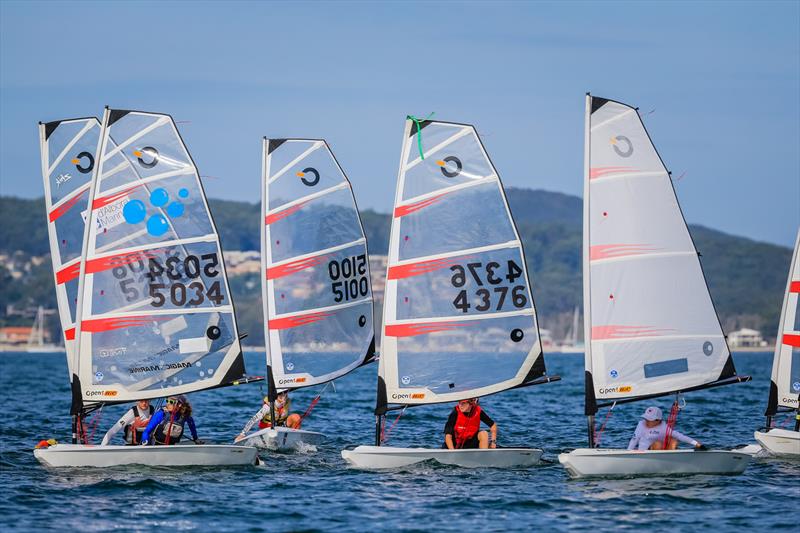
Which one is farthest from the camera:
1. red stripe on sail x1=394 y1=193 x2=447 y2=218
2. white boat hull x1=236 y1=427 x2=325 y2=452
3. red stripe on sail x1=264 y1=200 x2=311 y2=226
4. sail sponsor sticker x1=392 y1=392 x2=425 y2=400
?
red stripe on sail x1=264 y1=200 x2=311 y2=226

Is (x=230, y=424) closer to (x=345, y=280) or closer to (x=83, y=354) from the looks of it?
(x=345, y=280)

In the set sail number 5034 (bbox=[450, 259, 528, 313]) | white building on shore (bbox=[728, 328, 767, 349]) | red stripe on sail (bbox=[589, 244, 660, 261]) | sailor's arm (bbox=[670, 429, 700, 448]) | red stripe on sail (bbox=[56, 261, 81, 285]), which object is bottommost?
sailor's arm (bbox=[670, 429, 700, 448])

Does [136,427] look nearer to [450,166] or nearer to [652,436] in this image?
[450,166]

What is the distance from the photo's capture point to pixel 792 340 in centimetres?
2402

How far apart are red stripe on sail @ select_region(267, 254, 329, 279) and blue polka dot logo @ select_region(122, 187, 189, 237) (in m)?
4.13

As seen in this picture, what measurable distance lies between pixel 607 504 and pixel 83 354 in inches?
370

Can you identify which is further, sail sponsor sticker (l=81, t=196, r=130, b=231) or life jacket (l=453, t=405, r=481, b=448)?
sail sponsor sticker (l=81, t=196, r=130, b=231)

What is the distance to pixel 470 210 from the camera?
22.4 metres

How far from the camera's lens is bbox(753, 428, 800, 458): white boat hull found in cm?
2299

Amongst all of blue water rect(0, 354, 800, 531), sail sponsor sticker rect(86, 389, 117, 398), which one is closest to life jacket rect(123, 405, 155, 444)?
sail sponsor sticker rect(86, 389, 117, 398)

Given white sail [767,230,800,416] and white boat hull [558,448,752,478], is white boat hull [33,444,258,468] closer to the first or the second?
white boat hull [558,448,752,478]

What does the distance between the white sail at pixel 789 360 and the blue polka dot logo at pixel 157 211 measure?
1122 cm

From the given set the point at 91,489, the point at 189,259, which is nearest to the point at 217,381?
the point at 189,259

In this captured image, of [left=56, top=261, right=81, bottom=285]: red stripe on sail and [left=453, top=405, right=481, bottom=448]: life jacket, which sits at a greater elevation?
[left=56, top=261, right=81, bottom=285]: red stripe on sail
